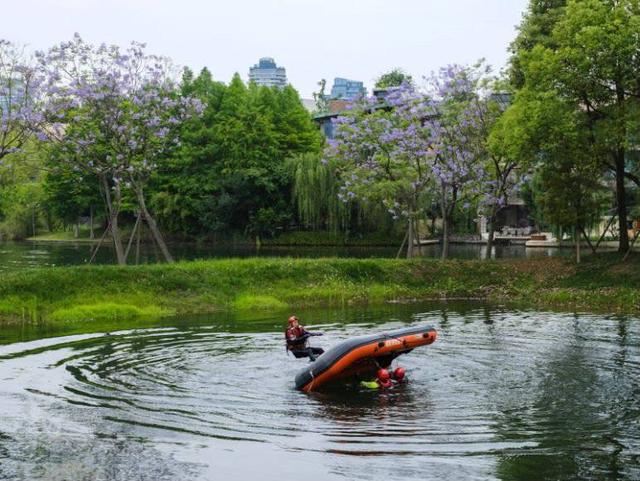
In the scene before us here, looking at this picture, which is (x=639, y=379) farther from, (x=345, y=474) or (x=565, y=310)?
(x=565, y=310)

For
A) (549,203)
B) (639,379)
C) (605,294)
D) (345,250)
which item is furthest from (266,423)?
(345,250)

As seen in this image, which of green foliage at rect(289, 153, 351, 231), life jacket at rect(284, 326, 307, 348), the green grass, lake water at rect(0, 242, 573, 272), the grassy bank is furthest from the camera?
the green grass

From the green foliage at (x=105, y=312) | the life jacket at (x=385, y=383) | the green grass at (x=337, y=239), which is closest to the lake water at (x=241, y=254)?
the green grass at (x=337, y=239)

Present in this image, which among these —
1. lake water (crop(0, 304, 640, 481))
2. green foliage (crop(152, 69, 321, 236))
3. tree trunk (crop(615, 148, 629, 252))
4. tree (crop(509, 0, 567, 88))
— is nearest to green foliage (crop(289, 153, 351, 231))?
green foliage (crop(152, 69, 321, 236))

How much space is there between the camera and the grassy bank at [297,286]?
26.5 m

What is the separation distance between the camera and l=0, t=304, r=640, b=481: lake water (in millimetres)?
10711

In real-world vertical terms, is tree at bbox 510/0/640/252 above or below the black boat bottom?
above

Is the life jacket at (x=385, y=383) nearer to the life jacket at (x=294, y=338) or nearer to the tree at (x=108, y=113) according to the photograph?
the life jacket at (x=294, y=338)

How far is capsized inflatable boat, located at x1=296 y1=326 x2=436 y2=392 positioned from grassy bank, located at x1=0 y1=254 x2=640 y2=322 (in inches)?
482

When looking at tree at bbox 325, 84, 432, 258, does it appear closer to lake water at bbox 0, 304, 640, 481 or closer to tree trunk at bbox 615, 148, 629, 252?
tree trunk at bbox 615, 148, 629, 252

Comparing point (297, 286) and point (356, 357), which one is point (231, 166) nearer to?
point (297, 286)

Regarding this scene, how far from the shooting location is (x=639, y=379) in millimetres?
A: 15766

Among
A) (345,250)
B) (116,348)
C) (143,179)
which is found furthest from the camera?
(345,250)

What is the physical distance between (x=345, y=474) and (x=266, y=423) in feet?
9.25
